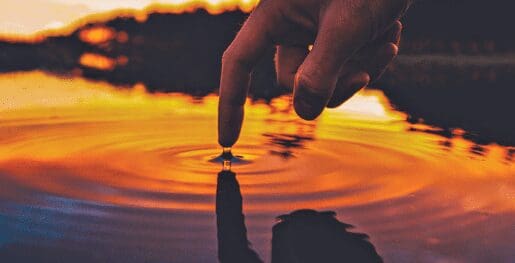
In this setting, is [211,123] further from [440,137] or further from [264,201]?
[264,201]

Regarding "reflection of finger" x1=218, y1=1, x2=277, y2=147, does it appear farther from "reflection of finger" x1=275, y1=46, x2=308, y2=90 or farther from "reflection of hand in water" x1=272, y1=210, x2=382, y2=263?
"reflection of hand in water" x1=272, y1=210, x2=382, y2=263

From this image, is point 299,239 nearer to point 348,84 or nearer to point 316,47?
point 348,84

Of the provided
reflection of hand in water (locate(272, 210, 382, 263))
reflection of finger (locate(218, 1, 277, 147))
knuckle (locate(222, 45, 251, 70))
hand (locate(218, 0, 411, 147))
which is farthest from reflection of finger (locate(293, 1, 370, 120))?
reflection of hand in water (locate(272, 210, 382, 263))

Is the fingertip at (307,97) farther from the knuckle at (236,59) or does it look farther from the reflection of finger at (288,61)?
the knuckle at (236,59)

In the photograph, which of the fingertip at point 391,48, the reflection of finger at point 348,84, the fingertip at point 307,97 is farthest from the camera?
the fingertip at point 391,48

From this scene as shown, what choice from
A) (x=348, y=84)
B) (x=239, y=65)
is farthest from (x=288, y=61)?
(x=348, y=84)

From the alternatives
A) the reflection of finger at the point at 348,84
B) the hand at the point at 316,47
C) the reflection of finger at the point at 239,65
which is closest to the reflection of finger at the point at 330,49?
the hand at the point at 316,47
